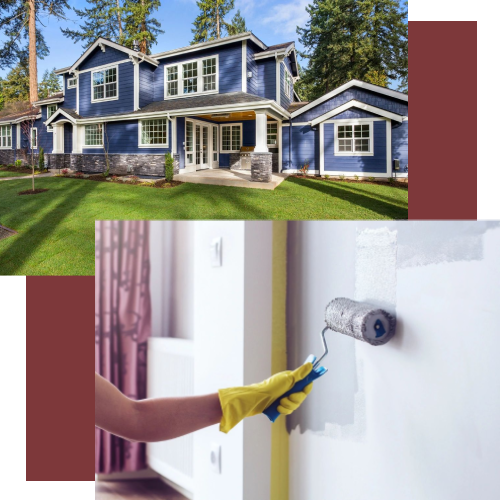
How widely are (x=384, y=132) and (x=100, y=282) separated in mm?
1542

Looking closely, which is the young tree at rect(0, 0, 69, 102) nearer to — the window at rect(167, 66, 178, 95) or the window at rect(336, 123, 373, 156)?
the window at rect(167, 66, 178, 95)

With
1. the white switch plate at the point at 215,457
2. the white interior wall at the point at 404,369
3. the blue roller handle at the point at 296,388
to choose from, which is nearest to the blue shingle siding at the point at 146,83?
the white interior wall at the point at 404,369

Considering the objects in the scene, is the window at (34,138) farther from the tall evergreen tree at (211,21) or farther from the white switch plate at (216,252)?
the white switch plate at (216,252)

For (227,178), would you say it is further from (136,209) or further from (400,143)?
(400,143)

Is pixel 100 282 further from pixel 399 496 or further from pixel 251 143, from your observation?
pixel 399 496

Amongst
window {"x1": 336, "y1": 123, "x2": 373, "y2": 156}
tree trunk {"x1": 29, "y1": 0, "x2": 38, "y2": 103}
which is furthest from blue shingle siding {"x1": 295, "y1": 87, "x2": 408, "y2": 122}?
tree trunk {"x1": 29, "y1": 0, "x2": 38, "y2": 103}

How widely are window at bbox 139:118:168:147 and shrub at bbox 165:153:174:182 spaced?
0.08 metres

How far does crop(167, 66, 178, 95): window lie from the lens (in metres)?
1.97

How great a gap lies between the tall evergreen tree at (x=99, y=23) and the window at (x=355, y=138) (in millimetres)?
1226

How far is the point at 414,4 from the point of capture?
170 cm

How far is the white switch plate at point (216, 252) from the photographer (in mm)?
1706

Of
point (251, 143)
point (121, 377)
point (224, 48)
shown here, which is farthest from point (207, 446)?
point (224, 48)

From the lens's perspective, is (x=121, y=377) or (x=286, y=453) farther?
(x=121, y=377)

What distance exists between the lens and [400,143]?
6.05 feet
